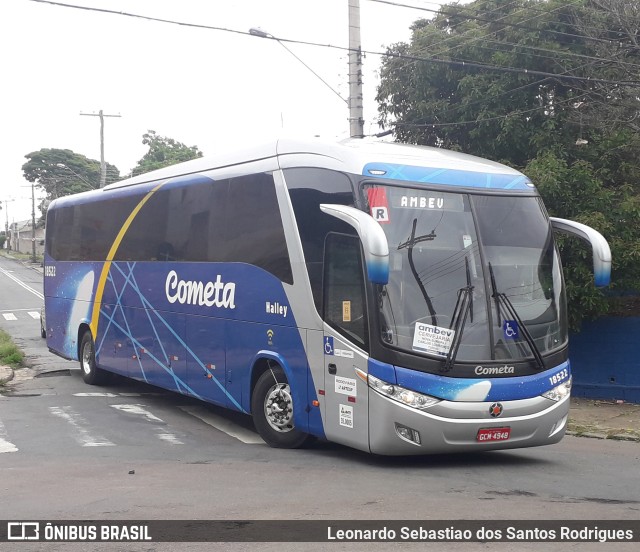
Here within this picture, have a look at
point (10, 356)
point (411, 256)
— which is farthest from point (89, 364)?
point (411, 256)

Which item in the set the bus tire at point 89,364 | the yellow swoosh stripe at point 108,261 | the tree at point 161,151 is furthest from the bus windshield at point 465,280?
the tree at point 161,151

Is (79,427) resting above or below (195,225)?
below

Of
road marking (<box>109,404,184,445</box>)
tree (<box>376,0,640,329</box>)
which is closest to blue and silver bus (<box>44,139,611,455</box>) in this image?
road marking (<box>109,404,184,445</box>)

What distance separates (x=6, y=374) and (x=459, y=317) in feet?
41.6

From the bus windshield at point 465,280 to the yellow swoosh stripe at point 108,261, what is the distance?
5833 mm

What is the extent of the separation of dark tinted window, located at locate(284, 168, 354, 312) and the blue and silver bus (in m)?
0.02

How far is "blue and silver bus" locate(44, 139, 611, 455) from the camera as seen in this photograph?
336 inches

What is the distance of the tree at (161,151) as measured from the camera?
7950 centimetres

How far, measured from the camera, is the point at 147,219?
14.0 meters

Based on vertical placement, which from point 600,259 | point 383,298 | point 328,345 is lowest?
point 328,345

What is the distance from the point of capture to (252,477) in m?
8.46

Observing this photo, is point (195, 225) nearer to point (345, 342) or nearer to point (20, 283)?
point (345, 342)

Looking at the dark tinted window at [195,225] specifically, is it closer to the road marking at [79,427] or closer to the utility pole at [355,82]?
the road marking at [79,427]

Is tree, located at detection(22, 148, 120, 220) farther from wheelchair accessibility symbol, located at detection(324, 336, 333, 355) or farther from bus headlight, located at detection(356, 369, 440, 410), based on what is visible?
bus headlight, located at detection(356, 369, 440, 410)
